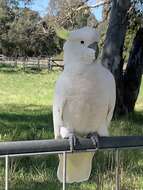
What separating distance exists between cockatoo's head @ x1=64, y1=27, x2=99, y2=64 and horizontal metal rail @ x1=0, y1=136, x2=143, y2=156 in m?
0.48

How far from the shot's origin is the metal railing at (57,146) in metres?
1.93

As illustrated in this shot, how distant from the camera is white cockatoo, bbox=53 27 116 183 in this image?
246cm

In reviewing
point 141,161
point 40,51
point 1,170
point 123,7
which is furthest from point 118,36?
point 40,51

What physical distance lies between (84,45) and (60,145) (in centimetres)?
65

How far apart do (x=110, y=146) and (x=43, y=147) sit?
1.15ft

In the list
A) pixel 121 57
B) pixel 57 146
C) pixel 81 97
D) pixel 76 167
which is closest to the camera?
pixel 57 146

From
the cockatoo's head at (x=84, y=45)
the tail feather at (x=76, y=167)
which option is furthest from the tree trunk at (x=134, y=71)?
the tail feather at (x=76, y=167)

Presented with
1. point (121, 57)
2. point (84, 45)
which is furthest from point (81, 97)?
point (121, 57)

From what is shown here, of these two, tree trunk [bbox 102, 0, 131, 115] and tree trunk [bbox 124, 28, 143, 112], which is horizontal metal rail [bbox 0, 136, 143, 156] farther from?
tree trunk [bbox 124, 28, 143, 112]

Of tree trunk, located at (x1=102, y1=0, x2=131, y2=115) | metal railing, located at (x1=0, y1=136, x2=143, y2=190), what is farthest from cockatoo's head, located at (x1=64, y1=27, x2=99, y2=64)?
tree trunk, located at (x1=102, y1=0, x2=131, y2=115)

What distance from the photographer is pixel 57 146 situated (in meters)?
2.05

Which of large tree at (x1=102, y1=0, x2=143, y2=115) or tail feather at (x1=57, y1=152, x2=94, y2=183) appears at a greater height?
tail feather at (x1=57, y1=152, x2=94, y2=183)

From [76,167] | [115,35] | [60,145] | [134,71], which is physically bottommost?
[134,71]

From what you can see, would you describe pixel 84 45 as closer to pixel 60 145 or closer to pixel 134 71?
pixel 60 145
